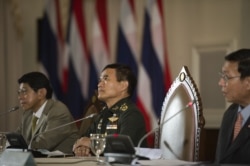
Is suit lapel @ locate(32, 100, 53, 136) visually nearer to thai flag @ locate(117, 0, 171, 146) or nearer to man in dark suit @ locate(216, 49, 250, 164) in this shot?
thai flag @ locate(117, 0, 171, 146)

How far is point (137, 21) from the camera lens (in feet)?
14.2

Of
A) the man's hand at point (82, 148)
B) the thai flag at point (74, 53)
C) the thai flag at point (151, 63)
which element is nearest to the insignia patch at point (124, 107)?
the man's hand at point (82, 148)

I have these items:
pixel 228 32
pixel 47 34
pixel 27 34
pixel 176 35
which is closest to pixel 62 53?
pixel 47 34

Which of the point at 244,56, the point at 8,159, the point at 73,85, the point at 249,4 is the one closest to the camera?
the point at 8,159

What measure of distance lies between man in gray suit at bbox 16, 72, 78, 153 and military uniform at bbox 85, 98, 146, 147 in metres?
0.21

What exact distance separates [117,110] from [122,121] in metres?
0.13

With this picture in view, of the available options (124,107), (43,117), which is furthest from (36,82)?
(124,107)

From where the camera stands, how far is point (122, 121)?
2.77 meters

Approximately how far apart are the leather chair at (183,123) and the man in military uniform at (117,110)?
14 cm

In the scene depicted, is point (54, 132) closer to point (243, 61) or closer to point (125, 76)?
point (125, 76)

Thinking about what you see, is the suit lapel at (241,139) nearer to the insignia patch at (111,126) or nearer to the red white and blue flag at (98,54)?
the insignia patch at (111,126)

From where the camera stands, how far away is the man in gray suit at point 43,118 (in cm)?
314

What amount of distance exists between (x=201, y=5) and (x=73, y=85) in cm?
130

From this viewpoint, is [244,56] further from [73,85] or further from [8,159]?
[73,85]
